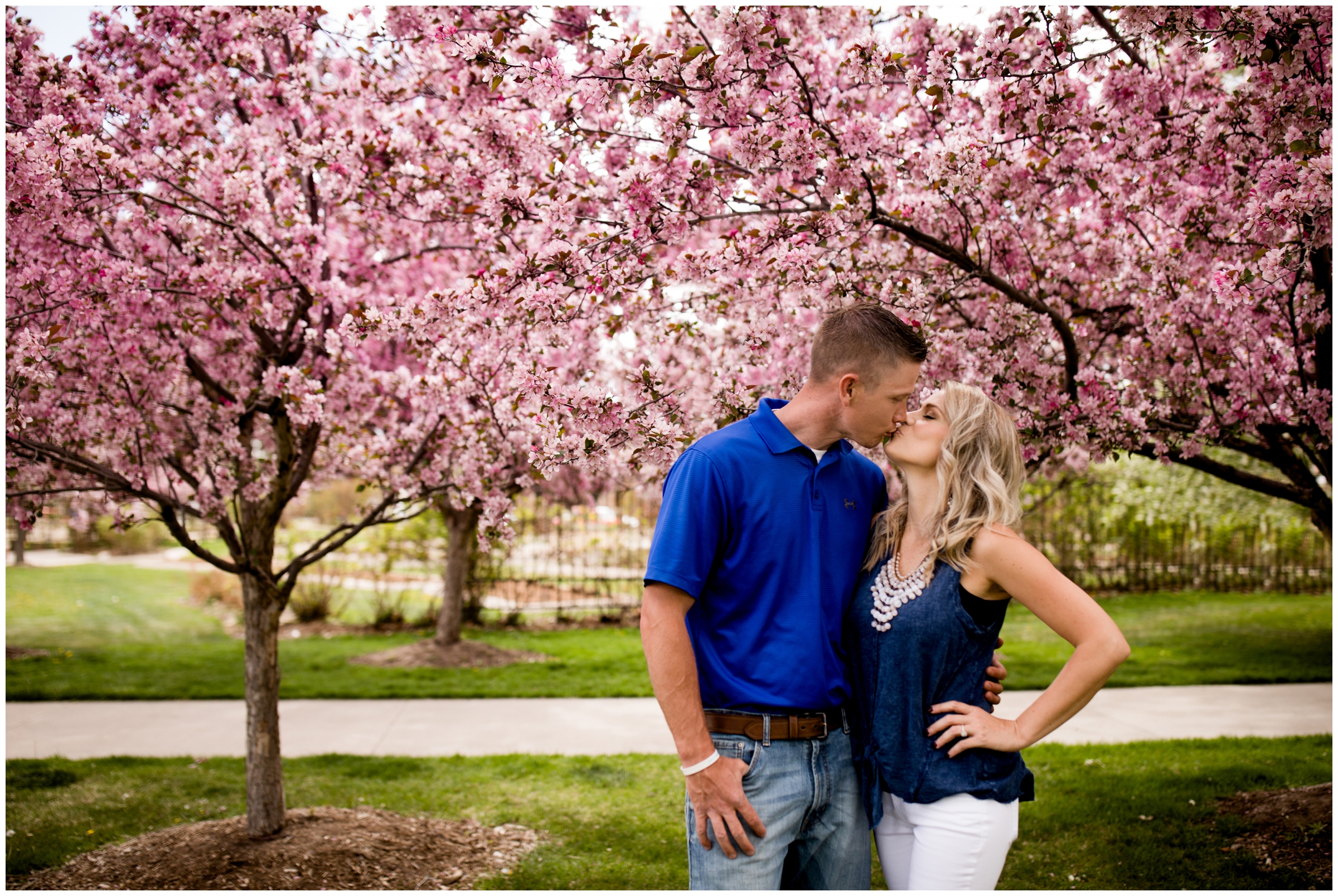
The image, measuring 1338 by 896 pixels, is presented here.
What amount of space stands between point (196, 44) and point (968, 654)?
14.2 ft

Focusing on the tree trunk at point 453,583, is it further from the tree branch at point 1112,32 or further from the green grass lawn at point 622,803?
the tree branch at point 1112,32

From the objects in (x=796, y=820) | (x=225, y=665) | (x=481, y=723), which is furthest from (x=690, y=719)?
(x=225, y=665)

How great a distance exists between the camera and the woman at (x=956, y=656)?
2.09m

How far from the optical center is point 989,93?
3445 millimetres

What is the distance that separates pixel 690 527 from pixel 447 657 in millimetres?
8024

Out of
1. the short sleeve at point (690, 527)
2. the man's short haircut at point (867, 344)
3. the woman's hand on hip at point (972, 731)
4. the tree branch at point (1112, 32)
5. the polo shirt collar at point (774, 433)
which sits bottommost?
the woman's hand on hip at point (972, 731)

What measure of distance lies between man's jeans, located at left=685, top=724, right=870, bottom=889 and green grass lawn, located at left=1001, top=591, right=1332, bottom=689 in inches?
243

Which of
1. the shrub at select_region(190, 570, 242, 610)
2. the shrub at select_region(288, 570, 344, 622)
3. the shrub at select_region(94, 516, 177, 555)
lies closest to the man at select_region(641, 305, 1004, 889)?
the shrub at select_region(288, 570, 344, 622)

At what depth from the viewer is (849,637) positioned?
7.65ft

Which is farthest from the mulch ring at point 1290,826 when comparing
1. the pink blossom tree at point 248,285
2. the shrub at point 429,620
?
the shrub at point 429,620

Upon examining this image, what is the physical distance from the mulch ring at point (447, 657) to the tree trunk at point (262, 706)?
15.2ft

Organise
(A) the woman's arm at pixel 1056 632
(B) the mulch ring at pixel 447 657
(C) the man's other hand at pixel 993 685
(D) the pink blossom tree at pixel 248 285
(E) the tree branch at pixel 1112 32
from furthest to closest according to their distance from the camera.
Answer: (B) the mulch ring at pixel 447 657
(D) the pink blossom tree at pixel 248 285
(E) the tree branch at pixel 1112 32
(C) the man's other hand at pixel 993 685
(A) the woman's arm at pixel 1056 632

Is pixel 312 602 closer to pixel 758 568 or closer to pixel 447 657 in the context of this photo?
pixel 447 657

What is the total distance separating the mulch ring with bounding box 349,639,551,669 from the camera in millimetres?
9320
